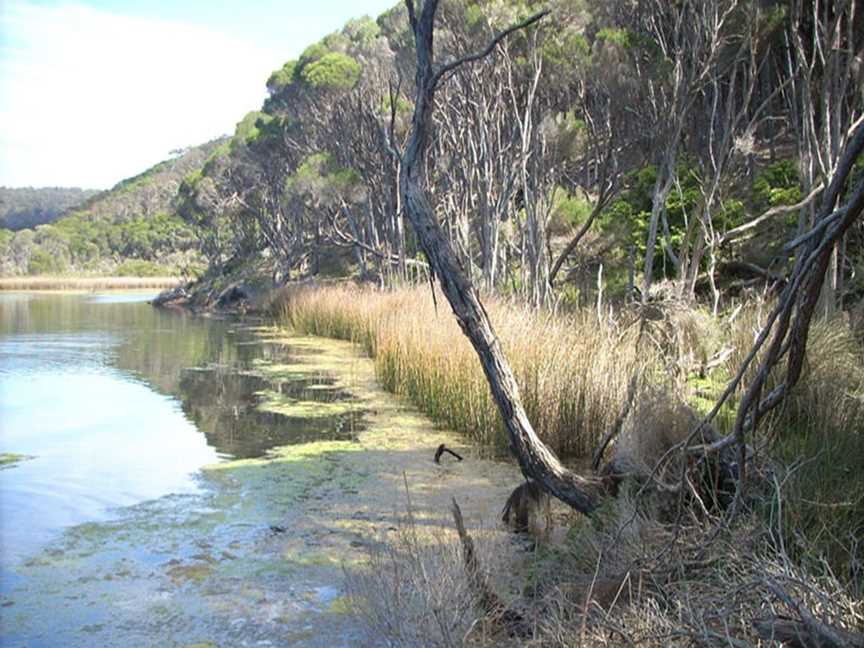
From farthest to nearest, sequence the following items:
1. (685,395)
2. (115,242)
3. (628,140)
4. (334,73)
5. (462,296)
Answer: (115,242) < (334,73) < (628,140) < (685,395) < (462,296)

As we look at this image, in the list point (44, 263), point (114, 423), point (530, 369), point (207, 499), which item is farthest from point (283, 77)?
point (44, 263)

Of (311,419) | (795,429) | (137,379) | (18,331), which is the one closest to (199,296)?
(18,331)

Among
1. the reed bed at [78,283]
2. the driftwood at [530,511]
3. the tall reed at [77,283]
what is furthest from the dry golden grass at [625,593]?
the tall reed at [77,283]

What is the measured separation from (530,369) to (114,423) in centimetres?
387

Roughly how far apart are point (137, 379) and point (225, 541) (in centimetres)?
643

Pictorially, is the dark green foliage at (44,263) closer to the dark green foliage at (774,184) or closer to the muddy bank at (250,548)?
the dark green foliage at (774,184)

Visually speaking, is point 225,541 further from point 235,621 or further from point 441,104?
point 441,104

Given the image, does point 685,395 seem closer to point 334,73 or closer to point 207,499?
point 207,499

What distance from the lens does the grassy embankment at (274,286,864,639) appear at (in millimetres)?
2377

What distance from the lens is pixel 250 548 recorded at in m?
3.96

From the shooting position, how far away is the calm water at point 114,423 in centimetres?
495

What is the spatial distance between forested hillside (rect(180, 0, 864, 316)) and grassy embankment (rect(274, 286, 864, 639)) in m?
0.99

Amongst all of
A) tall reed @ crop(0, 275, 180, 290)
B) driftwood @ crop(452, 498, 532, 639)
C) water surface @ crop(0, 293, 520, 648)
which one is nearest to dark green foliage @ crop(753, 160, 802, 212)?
water surface @ crop(0, 293, 520, 648)

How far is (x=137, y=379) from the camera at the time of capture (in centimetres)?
996
